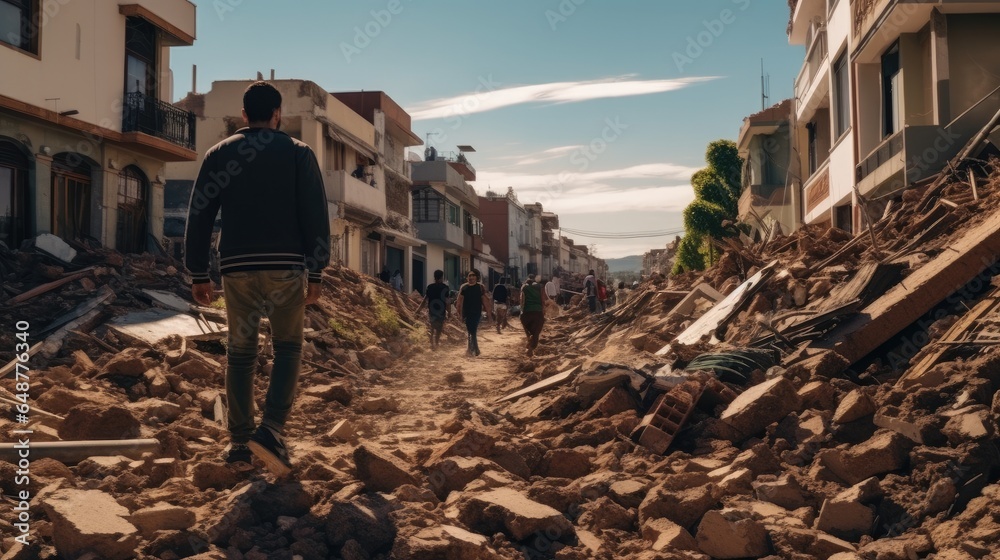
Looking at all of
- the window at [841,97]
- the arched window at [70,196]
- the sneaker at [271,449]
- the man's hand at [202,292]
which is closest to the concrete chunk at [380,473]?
the sneaker at [271,449]

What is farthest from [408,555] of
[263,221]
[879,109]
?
[879,109]

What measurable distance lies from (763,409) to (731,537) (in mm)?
1842

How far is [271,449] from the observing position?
4270 millimetres

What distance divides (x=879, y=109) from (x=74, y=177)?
17663mm

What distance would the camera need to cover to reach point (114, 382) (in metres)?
7.87

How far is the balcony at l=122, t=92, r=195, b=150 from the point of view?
20609mm

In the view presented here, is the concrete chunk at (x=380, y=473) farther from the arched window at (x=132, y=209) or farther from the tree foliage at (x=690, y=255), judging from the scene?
the tree foliage at (x=690, y=255)

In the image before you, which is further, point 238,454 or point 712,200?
point 712,200

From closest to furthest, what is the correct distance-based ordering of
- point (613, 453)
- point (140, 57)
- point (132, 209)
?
point (613, 453)
point (140, 57)
point (132, 209)

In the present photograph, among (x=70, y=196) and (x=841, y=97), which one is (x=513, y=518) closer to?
(x=70, y=196)

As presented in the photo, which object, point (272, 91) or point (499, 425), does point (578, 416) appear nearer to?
point (499, 425)

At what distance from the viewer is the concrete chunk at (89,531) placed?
3.43m

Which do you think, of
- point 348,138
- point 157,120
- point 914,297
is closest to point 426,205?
point 348,138

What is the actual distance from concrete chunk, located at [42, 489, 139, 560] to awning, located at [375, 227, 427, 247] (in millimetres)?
32233
